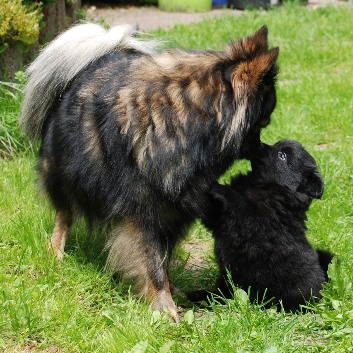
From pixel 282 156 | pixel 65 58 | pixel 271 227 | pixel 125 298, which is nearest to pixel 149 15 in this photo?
pixel 65 58

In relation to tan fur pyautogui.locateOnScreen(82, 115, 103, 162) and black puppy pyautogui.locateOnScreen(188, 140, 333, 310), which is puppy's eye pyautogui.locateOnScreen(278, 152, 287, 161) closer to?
black puppy pyautogui.locateOnScreen(188, 140, 333, 310)

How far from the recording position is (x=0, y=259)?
384 centimetres

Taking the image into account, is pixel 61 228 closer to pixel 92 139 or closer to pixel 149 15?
pixel 92 139

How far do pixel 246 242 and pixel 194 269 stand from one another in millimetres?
817

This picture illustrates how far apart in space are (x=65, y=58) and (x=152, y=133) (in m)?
1.00

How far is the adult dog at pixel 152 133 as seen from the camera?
3.17 m

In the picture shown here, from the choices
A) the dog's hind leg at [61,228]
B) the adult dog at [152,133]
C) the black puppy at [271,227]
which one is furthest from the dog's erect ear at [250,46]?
the dog's hind leg at [61,228]

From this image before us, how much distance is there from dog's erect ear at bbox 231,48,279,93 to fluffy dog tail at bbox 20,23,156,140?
954 millimetres

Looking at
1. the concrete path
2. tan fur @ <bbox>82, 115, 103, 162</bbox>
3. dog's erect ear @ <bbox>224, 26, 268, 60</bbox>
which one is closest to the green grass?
tan fur @ <bbox>82, 115, 103, 162</bbox>

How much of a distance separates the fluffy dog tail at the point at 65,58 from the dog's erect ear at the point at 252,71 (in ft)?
3.13

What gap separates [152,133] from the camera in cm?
324

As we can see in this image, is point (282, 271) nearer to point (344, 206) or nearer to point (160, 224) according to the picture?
point (160, 224)

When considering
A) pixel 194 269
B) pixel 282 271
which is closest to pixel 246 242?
pixel 282 271

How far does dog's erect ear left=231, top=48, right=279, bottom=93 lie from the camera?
3090mm
